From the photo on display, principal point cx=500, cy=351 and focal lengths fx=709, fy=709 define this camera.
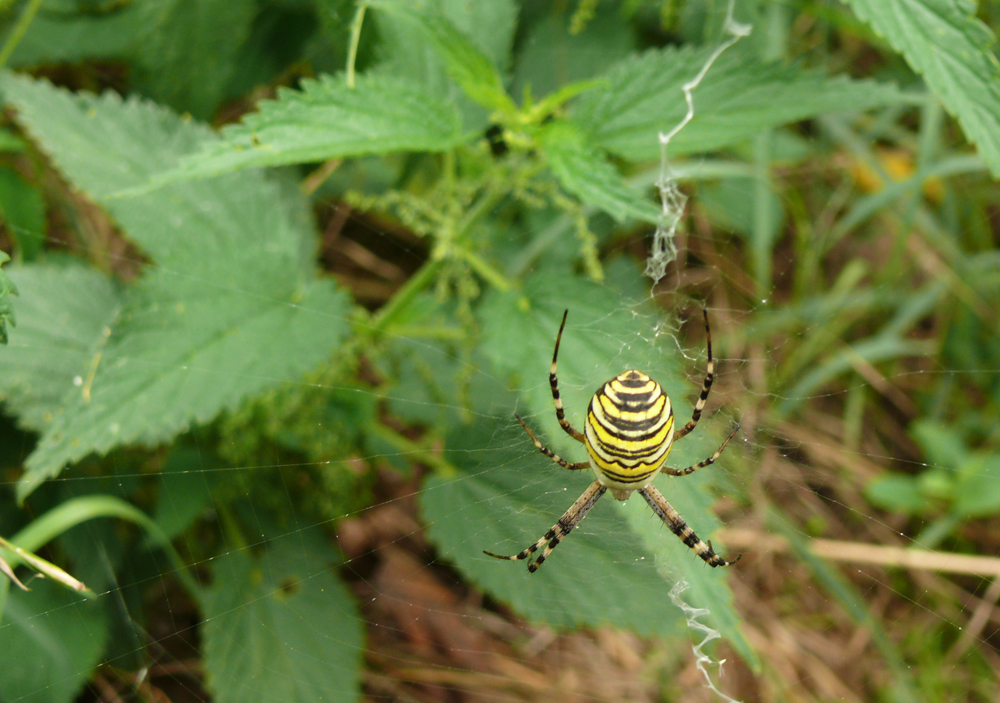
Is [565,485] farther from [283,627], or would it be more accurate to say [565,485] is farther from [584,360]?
[283,627]

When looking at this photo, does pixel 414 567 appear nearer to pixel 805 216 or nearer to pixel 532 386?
pixel 532 386

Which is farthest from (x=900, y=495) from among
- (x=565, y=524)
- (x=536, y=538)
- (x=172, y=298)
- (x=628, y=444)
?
(x=172, y=298)

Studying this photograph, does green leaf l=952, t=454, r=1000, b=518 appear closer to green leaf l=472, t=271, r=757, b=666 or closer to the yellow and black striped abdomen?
green leaf l=472, t=271, r=757, b=666

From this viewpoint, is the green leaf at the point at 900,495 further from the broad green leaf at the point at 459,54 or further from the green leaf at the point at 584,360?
the broad green leaf at the point at 459,54

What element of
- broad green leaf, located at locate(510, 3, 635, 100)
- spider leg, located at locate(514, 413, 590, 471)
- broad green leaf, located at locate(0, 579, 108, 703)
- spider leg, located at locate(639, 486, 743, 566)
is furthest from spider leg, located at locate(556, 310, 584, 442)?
broad green leaf, located at locate(0, 579, 108, 703)

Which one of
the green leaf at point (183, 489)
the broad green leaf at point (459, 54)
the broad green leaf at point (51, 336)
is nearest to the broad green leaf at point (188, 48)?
the broad green leaf at point (51, 336)

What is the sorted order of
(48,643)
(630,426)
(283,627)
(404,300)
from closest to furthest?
(630,426) < (48,643) < (404,300) < (283,627)
